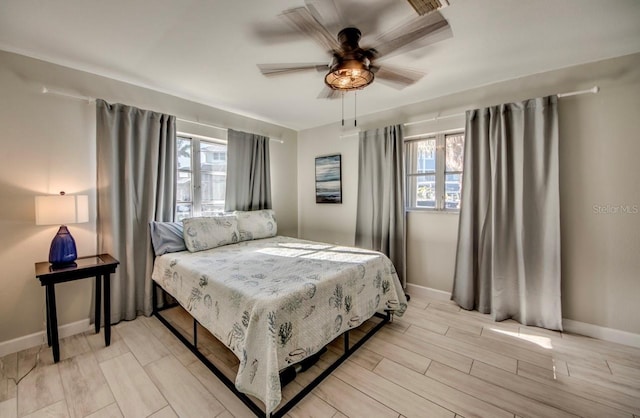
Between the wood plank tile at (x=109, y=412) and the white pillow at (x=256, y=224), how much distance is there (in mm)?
1844

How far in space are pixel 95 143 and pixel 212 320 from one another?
2086mm

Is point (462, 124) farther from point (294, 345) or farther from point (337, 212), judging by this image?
point (294, 345)

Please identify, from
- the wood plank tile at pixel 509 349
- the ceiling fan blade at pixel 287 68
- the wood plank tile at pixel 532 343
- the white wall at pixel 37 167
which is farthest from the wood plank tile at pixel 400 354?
the white wall at pixel 37 167

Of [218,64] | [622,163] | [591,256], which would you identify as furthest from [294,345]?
[622,163]

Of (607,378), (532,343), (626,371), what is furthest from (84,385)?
(626,371)

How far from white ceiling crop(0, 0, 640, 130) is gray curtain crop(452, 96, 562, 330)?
498 mm

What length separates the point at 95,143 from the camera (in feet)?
7.88

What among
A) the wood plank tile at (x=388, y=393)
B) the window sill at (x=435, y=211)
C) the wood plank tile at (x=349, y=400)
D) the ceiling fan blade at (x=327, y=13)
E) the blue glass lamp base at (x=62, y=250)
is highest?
the ceiling fan blade at (x=327, y=13)

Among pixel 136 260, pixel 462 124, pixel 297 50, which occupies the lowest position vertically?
pixel 136 260

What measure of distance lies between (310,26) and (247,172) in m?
2.41

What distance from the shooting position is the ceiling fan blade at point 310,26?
1.32m

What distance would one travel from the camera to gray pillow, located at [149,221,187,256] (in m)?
2.59

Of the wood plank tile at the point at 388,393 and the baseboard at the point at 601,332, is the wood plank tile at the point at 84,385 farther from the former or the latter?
the baseboard at the point at 601,332

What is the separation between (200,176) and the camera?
128 inches
